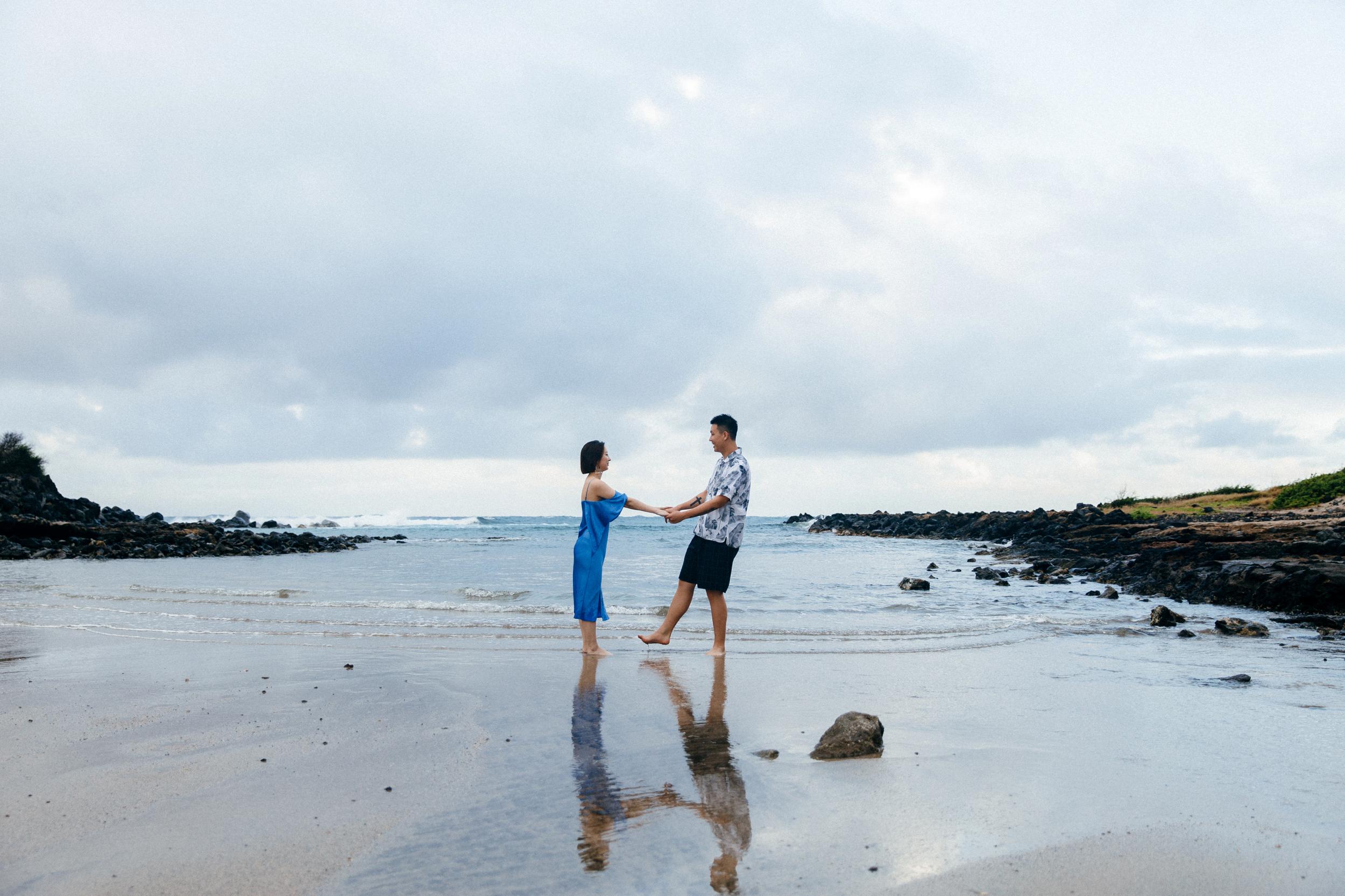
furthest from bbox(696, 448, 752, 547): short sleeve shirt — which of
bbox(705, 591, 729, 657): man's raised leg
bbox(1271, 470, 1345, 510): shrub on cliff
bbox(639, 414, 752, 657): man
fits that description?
A: bbox(1271, 470, 1345, 510): shrub on cliff

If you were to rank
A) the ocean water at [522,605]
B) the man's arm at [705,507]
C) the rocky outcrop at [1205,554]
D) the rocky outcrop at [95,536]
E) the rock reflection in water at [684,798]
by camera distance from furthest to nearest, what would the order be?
the rocky outcrop at [95,536] < the rocky outcrop at [1205,554] < the ocean water at [522,605] < the man's arm at [705,507] < the rock reflection in water at [684,798]

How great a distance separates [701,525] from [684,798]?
4808 mm

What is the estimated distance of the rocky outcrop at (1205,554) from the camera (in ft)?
39.4

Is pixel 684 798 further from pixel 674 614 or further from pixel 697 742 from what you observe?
pixel 674 614

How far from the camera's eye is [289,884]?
2.85m

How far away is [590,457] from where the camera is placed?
27.1ft

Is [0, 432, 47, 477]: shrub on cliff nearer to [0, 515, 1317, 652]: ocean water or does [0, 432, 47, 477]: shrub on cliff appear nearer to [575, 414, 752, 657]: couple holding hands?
[0, 515, 1317, 652]: ocean water

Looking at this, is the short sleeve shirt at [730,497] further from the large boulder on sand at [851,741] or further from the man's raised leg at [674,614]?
the large boulder on sand at [851,741]

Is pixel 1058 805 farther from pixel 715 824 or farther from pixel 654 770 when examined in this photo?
pixel 654 770

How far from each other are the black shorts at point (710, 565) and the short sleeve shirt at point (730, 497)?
6cm

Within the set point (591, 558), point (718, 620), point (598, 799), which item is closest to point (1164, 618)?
point (718, 620)

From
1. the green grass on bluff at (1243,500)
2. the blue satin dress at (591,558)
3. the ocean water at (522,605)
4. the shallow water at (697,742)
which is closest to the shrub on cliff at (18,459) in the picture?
the ocean water at (522,605)

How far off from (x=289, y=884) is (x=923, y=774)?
2.89 metres

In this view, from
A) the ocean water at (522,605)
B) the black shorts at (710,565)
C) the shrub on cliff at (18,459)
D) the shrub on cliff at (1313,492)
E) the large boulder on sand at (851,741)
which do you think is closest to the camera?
the large boulder on sand at (851,741)
